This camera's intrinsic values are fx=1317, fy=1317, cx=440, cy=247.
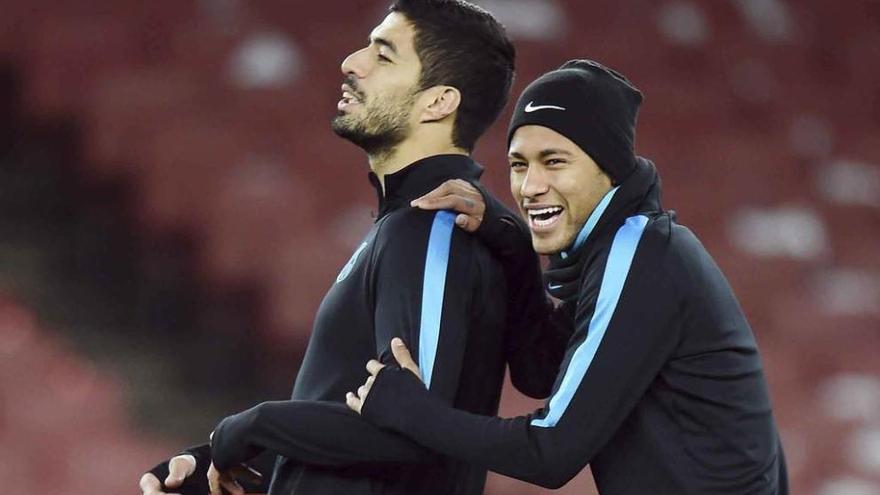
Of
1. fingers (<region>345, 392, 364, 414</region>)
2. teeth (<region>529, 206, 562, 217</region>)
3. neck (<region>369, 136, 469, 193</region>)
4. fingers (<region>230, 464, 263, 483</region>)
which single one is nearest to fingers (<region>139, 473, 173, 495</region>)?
fingers (<region>230, 464, 263, 483</region>)

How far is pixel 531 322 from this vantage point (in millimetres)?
1472

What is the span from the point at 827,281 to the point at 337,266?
4.52 ft

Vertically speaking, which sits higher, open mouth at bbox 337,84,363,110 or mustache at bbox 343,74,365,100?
mustache at bbox 343,74,365,100

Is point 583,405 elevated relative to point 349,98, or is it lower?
lower

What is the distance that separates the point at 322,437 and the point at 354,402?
0.05 m

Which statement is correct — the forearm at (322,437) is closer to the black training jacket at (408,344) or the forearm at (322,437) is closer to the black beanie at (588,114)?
the black training jacket at (408,344)

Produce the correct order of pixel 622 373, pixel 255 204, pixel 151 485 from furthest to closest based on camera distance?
1. pixel 255 204
2. pixel 151 485
3. pixel 622 373

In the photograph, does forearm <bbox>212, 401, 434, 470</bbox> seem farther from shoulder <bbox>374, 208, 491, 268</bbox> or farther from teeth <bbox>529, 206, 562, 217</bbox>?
teeth <bbox>529, 206, 562, 217</bbox>

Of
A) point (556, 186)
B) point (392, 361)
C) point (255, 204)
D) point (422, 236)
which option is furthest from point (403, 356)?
point (255, 204)

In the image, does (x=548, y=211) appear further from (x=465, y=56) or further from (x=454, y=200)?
(x=465, y=56)

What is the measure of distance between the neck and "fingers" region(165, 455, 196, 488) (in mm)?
371

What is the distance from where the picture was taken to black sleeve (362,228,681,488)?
1.24m

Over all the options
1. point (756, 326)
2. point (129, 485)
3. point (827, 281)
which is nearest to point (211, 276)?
point (129, 485)

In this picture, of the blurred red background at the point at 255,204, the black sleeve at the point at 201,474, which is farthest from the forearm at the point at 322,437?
the blurred red background at the point at 255,204
